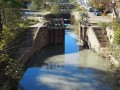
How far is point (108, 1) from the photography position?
3394 centimetres

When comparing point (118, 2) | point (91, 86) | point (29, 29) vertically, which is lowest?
point (91, 86)

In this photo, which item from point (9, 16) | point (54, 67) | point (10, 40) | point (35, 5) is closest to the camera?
point (10, 40)

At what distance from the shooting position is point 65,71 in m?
23.5

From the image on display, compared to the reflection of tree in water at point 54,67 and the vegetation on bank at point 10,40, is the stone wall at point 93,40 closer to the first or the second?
the reflection of tree in water at point 54,67

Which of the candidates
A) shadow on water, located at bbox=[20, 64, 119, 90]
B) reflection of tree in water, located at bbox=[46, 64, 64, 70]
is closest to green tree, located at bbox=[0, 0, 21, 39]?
shadow on water, located at bbox=[20, 64, 119, 90]

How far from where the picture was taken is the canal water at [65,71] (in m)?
20.1

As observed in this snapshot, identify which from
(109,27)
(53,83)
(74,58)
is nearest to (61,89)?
(53,83)

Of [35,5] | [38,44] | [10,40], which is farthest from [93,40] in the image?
[35,5]

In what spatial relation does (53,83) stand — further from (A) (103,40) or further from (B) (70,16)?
(B) (70,16)

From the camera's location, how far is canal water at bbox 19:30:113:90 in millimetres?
20062

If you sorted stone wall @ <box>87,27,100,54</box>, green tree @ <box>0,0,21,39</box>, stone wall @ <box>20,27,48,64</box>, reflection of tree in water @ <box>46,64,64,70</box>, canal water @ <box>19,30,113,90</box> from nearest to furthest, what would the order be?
1. canal water @ <box>19,30,113,90</box>
2. green tree @ <box>0,0,21,39</box>
3. reflection of tree in water @ <box>46,64,64,70</box>
4. stone wall @ <box>20,27,48,64</box>
5. stone wall @ <box>87,27,100,54</box>

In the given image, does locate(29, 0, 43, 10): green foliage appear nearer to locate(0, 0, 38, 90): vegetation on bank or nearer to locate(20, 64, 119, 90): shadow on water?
locate(0, 0, 38, 90): vegetation on bank

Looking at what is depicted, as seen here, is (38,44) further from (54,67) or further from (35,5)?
(35,5)

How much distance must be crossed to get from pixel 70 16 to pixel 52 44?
20753mm
